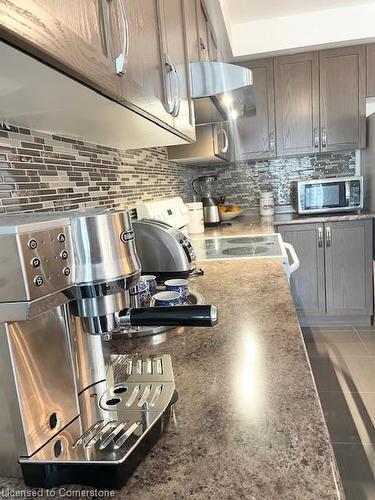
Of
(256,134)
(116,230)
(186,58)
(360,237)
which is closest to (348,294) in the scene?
(360,237)

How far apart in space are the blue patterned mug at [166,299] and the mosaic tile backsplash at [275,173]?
268 centimetres

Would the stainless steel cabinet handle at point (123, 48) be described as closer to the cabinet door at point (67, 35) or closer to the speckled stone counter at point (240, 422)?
the cabinet door at point (67, 35)

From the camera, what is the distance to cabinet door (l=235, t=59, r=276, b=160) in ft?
10.7

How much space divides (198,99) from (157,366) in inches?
46.3

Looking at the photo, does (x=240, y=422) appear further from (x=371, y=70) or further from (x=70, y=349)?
(x=371, y=70)

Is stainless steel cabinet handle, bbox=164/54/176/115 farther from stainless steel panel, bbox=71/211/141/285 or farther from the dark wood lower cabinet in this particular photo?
the dark wood lower cabinet

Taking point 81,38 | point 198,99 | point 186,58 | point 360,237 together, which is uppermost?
point 186,58

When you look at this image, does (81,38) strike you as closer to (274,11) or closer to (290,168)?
(274,11)

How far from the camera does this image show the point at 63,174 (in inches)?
42.6

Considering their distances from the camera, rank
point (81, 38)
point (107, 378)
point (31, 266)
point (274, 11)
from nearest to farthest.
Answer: point (31, 266) → point (81, 38) → point (107, 378) → point (274, 11)

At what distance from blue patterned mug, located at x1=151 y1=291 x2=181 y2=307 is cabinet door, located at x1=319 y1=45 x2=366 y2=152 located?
2.71 metres

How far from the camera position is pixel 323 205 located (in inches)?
125

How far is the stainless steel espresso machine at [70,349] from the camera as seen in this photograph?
0.42 m

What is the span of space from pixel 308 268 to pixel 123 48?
106 inches
